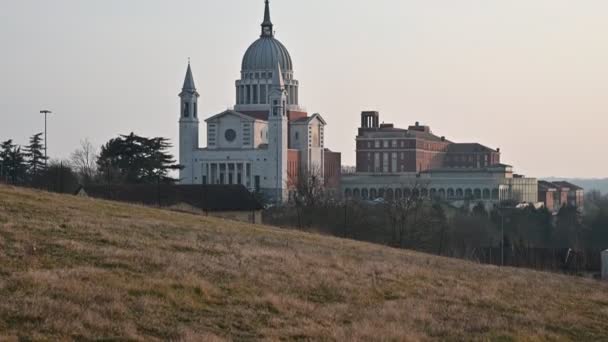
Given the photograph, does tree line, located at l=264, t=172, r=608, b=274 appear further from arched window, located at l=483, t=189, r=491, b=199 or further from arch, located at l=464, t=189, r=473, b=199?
arched window, located at l=483, t=189, r=491, b=199

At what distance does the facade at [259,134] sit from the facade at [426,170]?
34.4 ft

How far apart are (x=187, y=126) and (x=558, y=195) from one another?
6778 cm

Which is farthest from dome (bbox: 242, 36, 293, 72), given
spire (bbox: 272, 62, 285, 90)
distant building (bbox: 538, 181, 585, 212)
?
distant building (bbox: 538, 181, 585, 212)

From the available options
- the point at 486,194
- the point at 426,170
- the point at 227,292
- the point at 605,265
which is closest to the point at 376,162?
the point at 426,170

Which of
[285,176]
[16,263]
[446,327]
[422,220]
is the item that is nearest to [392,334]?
[446,327]

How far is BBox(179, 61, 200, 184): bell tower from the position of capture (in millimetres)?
150875

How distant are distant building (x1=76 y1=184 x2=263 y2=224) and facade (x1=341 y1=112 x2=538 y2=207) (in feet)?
291

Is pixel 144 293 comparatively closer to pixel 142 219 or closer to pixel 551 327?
pixel 551 327

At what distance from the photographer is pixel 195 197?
58.9 metres

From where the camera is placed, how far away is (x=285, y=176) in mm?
146875

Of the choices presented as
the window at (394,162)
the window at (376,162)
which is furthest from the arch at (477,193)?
the window at (376,162)

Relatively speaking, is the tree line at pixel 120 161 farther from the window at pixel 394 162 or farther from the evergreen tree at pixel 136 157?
the window at pixel 394 162

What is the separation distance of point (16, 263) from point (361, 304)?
6238mm

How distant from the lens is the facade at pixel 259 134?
483 feet
